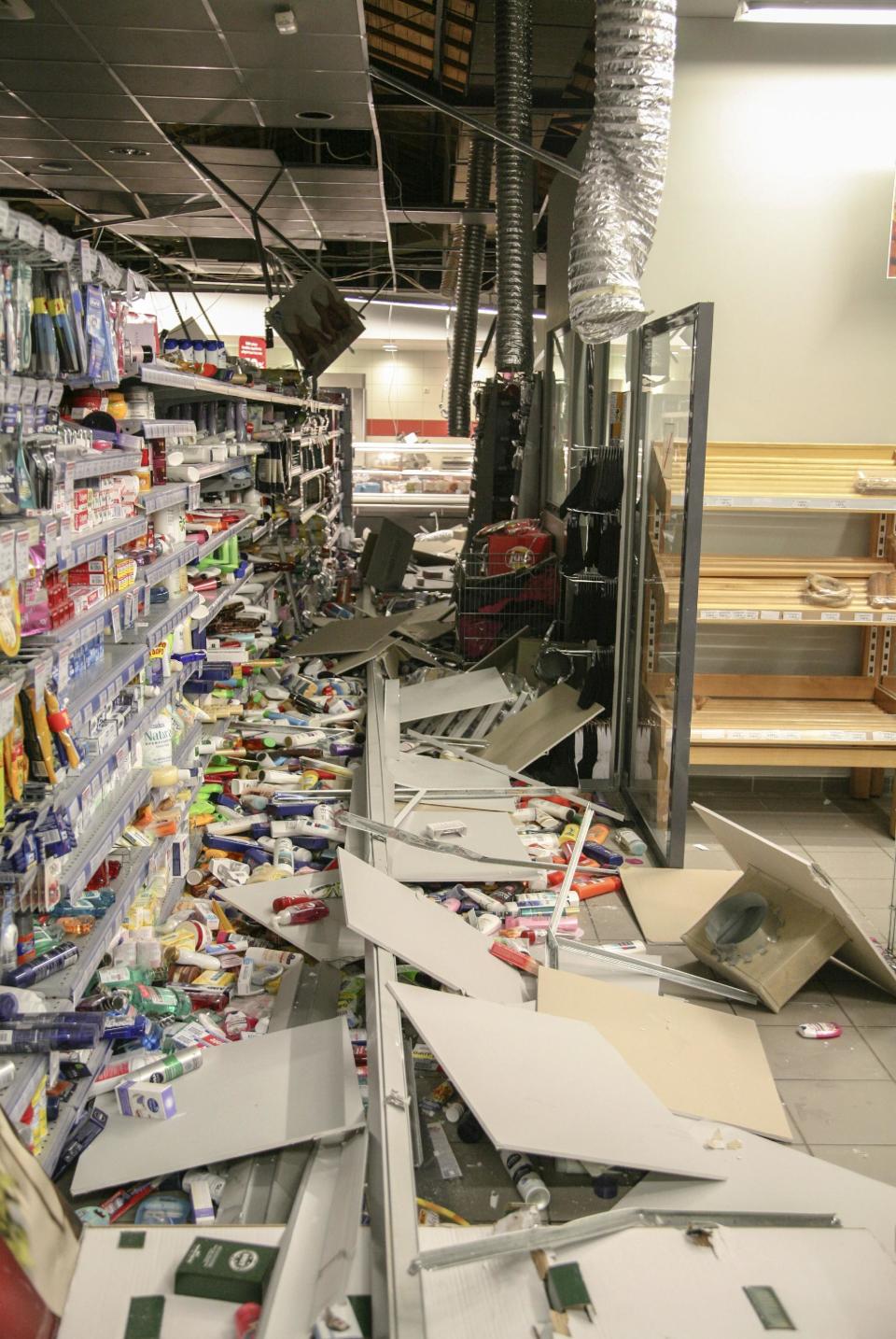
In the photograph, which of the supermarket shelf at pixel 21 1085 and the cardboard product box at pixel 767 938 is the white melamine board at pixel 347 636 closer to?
the cardboard product box at pixel 767 938

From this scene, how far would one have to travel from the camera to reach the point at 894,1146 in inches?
121

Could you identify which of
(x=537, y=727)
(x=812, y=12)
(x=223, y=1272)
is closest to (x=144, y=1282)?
(x=223, y=1272)

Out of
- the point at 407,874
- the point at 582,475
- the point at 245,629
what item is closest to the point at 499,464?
the point at 582,475

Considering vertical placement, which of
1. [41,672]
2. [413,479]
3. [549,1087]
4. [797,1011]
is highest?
[41,672]

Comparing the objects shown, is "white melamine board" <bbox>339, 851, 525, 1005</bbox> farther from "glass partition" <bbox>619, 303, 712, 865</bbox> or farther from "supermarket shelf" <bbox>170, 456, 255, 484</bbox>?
"supermarket shelf" <bbox>170, 456, 255, 484</bbox>

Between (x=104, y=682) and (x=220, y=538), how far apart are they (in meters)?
2.41

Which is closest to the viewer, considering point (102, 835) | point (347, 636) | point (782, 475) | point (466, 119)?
point (102, 835)

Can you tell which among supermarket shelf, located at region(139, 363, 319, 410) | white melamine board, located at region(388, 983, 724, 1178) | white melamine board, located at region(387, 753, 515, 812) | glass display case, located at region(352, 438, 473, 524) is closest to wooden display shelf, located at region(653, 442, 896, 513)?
white melamine board, located at region(387, 753, 515, 812)

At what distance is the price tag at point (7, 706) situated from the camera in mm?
2352

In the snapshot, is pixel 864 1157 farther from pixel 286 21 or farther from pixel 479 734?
pixel 286 21

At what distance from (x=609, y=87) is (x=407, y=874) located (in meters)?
3.21

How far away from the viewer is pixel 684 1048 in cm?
338

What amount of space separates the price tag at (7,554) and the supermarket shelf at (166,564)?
1337mm

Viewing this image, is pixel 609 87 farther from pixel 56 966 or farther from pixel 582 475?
pixel 56 966
